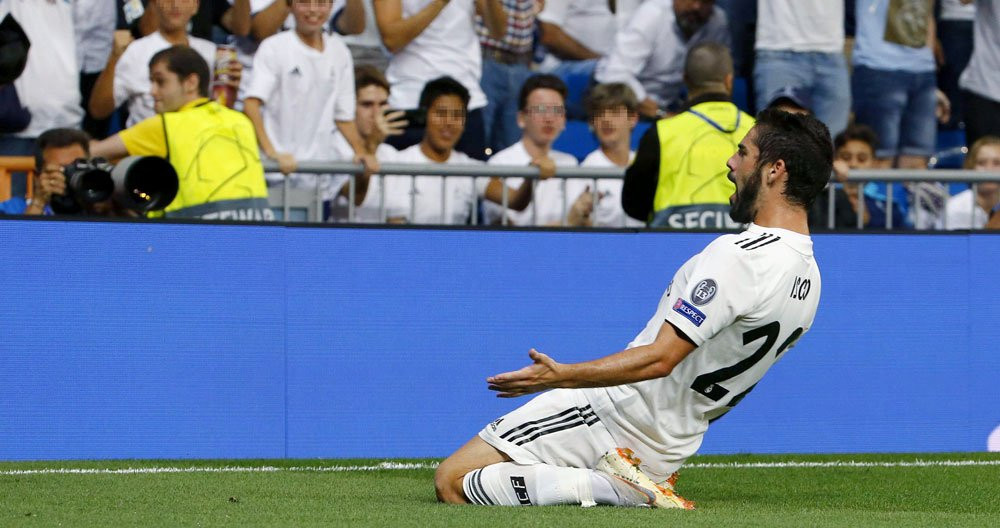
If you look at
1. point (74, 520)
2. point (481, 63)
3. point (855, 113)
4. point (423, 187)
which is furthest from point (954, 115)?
point (74, 520)

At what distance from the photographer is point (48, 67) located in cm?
970

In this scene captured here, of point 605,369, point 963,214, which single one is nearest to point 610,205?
point 963,214

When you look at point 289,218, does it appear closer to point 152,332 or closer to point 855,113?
point 152,332

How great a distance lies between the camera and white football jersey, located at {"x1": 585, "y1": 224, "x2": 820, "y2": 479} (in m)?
4.95

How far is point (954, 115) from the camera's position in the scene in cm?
1212

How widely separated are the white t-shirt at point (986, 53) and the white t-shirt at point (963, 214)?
1559mm

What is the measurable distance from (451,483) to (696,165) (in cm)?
367

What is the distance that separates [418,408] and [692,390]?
2.91 m

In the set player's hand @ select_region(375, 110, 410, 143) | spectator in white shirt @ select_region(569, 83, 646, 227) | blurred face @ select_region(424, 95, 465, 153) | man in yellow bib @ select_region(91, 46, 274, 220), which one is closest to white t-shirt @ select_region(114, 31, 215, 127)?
player's hand @ select_region(375, 110, 410, 143)

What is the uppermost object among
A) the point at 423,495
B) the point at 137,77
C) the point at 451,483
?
the point at 137,77

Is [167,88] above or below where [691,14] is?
below

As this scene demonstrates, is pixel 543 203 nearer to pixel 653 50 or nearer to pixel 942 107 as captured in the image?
pixel 653 50

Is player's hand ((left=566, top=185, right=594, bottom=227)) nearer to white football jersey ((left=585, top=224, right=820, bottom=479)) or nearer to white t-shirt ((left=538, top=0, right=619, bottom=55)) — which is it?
white t-shirt ((left=538, top=0, right=619, bottom=55))

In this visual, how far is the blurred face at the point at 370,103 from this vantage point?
9.94m
